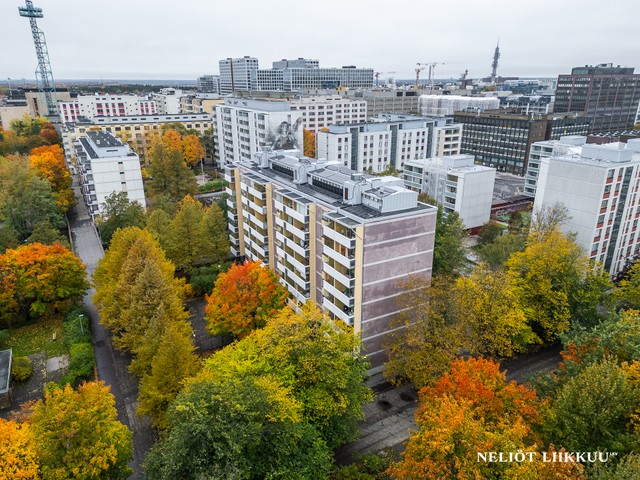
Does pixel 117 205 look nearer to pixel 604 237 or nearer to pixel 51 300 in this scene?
pixel 51 300

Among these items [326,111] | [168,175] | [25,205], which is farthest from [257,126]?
[25,205]

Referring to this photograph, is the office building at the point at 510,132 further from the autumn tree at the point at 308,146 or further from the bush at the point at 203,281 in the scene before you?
the bush at the point at 203,281

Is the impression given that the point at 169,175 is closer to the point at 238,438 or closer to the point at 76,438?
the point at 76,438

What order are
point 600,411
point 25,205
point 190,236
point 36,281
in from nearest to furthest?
point 600,411 → point 36,281 → point 190,236 → point 25,205

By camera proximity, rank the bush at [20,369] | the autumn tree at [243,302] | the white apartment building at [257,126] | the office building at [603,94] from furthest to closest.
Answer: the office building at [603,94] < the white apartment building at [257,126] < the autumn tree at [243,302] < the bush at [20,369]

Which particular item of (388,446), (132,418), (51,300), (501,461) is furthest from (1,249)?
(501,461)

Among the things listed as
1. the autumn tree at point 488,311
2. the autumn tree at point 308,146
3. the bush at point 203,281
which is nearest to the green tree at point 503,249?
the autumn tree at point 488,311
